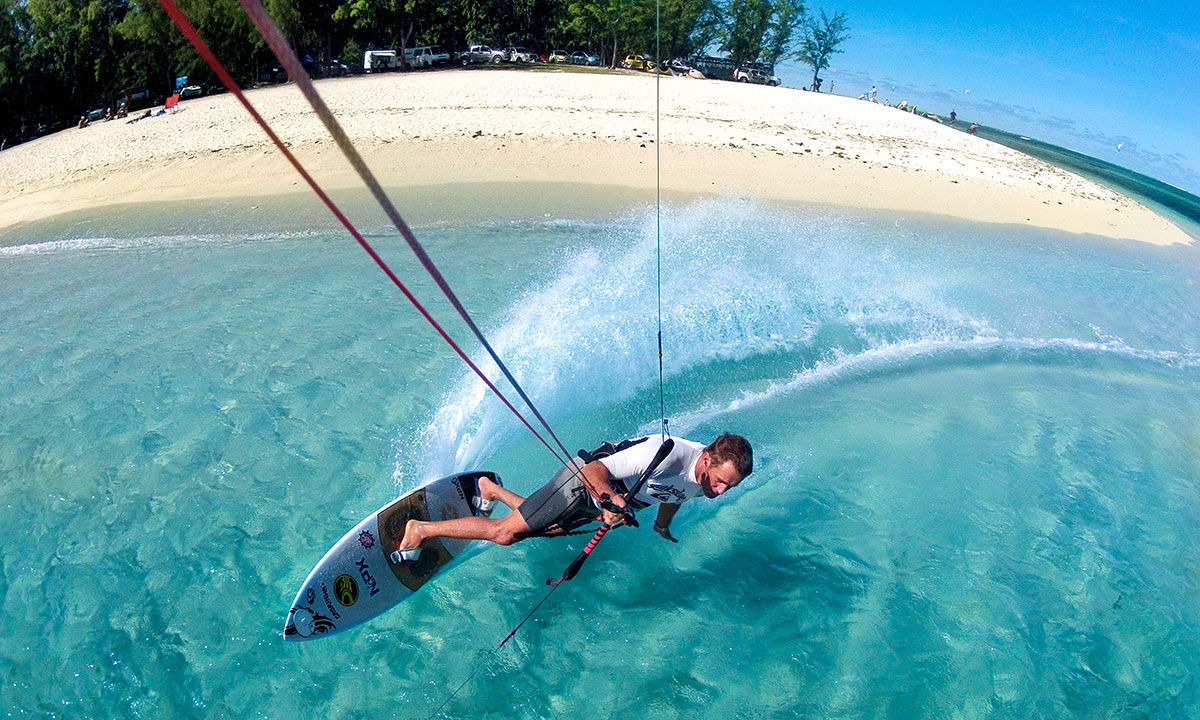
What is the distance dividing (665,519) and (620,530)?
623 mm

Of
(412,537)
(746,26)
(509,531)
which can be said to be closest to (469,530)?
(509,531)

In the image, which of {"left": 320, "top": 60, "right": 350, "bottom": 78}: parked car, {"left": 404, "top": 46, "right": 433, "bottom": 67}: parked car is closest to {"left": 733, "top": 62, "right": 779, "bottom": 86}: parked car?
{"left": 404, "top": 46, "right": 433, "bottom": 67}: parked car

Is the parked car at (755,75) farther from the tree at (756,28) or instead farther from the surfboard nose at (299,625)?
the surfboard nose at (299,625)

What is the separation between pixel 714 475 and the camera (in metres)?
4.39

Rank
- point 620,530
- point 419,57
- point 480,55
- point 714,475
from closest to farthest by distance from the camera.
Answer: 1. point 714,475
2. point 620,530
3. point 419,57
4. point 480,55

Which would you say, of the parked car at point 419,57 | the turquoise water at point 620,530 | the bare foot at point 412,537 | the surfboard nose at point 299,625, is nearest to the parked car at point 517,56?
the parked car at point 419,57

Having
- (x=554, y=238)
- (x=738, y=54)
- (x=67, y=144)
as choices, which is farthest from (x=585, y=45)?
(x=554, y=238)

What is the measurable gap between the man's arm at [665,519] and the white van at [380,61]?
142 feet

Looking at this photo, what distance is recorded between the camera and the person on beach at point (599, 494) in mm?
4543

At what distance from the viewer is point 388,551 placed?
4.84m

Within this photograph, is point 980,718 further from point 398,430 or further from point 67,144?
point 67,144

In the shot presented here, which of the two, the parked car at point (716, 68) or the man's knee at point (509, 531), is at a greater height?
the parked car at point (716, 68)

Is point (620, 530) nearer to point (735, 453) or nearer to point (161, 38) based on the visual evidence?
point (735, 453)

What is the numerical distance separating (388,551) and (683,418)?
331 cm
